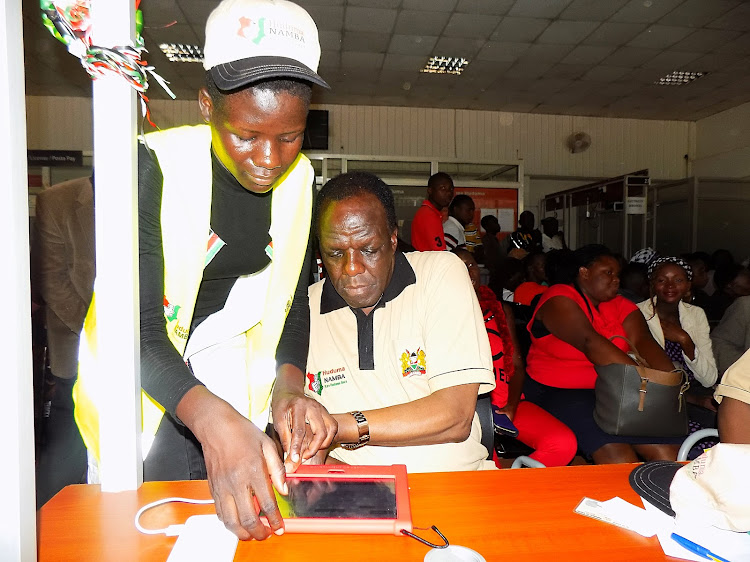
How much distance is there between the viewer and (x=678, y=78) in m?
8.13

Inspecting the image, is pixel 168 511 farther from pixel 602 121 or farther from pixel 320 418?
pixel 602 121

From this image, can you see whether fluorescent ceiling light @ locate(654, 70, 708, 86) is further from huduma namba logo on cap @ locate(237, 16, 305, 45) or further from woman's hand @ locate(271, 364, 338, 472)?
woman's hand @ locate(271, 364, 338, 472)

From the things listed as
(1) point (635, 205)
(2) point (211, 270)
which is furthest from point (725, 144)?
(2) point (211, 270)

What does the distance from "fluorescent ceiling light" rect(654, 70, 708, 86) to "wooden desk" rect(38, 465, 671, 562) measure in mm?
8462

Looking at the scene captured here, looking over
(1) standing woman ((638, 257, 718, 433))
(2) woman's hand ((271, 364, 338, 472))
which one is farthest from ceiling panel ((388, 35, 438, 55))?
(2) woman's hand ((271, 364, 338, 472))

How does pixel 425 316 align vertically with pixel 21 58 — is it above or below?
below

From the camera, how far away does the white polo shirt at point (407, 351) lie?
141 centimetres

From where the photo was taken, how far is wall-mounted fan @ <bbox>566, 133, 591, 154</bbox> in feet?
32.7

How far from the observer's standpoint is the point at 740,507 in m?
0.83

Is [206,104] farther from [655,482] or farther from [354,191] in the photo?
[655,482]

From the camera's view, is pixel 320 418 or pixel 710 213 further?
pixel 710 213

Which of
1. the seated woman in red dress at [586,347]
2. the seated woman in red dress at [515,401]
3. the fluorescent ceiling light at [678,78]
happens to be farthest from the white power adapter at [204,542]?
the fluorescent ceiling light at [678,78]

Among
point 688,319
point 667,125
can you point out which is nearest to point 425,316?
point 688,319

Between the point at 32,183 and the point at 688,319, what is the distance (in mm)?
3480
